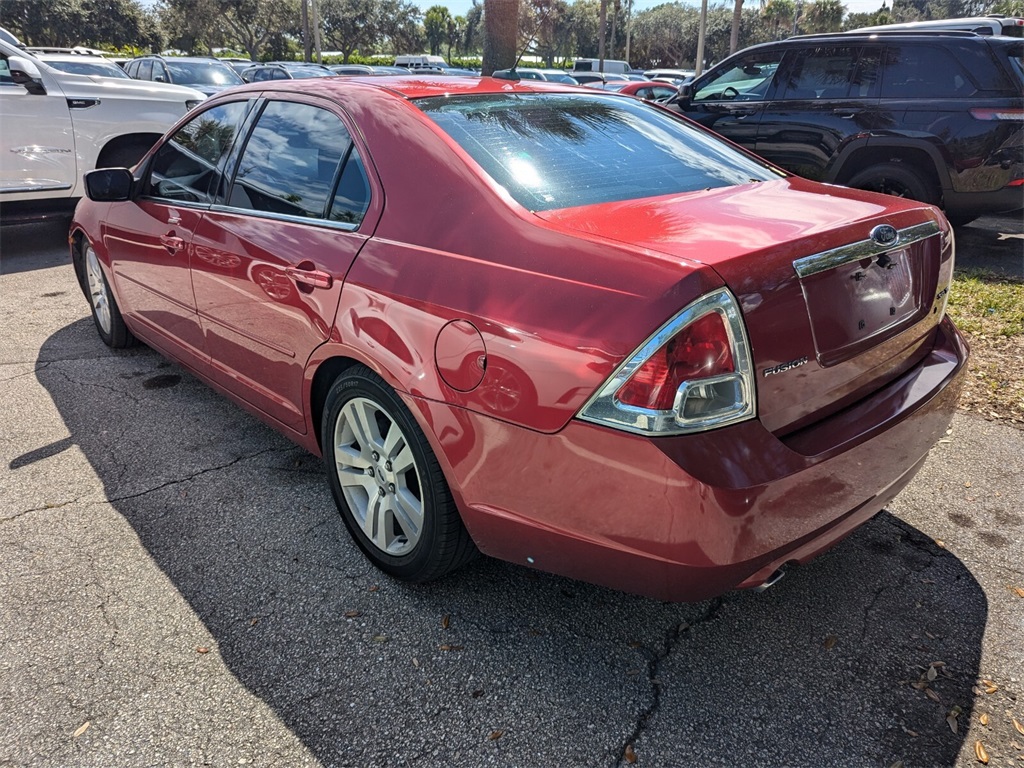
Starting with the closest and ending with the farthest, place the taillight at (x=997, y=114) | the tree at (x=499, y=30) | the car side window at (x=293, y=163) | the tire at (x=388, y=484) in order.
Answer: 1. the tire at (x=388, y=484)
2. the car side window at (x=293, y=163)
3. the taillight at (x=997, y=114)
4. the tree at (x=499, y=30)

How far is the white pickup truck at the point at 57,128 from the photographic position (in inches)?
287

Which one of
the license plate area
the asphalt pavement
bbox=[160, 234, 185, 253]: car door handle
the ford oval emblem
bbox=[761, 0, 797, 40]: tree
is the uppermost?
bbox=[761, 0, 797, 40]: tree

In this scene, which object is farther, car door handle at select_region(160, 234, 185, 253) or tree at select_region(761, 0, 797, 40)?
tree at select_region(761, 0, 797, 40)

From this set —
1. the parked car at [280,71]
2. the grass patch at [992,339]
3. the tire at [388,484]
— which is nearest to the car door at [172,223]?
the tire at [388,484]

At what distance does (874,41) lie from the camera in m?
6.93

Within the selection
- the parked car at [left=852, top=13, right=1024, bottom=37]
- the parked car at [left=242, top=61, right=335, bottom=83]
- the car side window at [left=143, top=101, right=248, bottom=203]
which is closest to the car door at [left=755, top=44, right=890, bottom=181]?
the parked car at [left=852, top=13, right=1024, bottom=37]

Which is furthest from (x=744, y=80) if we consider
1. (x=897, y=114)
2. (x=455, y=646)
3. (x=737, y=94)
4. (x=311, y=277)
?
(x=455, y=646)

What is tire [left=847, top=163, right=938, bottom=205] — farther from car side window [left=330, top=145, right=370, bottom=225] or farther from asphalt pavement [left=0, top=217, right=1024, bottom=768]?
car side window [left=330, top=145, right=370, bottom=225]

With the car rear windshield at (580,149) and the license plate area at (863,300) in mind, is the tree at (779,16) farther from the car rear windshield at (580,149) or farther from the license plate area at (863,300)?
the license plate area at (863,300)

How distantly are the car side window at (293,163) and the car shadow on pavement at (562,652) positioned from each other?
125 cm

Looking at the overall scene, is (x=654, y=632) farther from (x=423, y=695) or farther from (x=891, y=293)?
(x=891, y=293)

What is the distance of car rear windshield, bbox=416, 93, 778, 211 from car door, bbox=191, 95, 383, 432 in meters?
0.42

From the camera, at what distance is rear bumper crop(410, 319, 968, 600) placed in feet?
5.99

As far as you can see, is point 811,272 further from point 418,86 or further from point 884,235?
point 418,86
